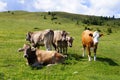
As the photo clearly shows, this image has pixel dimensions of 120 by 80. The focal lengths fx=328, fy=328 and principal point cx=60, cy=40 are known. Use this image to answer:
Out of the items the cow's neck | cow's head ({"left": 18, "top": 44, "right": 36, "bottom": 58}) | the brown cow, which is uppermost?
the brown cow

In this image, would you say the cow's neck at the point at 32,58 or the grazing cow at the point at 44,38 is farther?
the grazing cow at the point at 44,38

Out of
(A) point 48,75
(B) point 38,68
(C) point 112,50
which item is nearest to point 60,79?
(A) point 48,75

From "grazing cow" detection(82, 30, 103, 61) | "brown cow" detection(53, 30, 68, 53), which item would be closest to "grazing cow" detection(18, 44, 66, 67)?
→ "grazing cow" detection(82, 30, 103, 61)

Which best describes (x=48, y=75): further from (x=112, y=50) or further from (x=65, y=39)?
(x=112, y=50)

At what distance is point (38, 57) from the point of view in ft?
82.0

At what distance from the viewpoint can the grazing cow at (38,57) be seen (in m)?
24.7

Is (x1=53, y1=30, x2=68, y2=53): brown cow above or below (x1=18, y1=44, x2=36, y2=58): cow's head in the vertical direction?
above


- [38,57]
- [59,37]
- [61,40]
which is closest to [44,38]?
[59,37]

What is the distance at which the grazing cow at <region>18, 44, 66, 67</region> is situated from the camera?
24.7 m

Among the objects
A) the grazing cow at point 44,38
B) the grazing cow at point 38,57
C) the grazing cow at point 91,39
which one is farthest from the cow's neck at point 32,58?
the grazing cow at point 91,39

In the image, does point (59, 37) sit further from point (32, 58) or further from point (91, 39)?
point (32, 58)

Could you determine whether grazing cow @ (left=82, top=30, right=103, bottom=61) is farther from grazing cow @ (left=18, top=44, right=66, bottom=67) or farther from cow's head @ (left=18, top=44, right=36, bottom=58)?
cow's head @ (left=18, top=44, right=36, bottom=58)

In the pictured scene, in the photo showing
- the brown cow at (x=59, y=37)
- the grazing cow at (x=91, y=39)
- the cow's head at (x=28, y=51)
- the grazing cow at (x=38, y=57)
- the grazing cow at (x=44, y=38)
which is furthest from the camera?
the brown cow at (x=59, y=37)

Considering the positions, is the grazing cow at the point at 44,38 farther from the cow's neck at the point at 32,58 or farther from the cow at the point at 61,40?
the cow's neck at the point at 32,58
